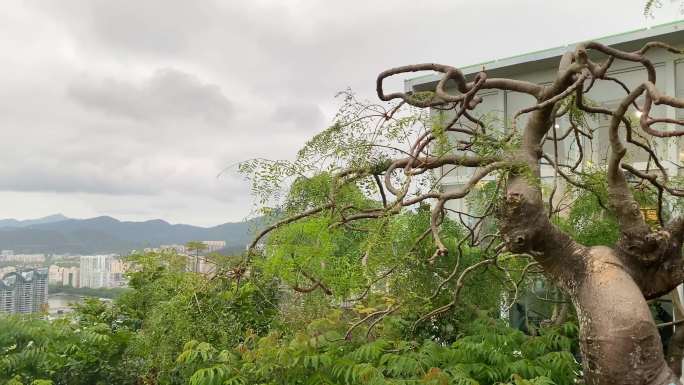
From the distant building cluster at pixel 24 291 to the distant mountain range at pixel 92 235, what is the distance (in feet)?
1.09

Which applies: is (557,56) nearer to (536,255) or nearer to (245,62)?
(245,62)

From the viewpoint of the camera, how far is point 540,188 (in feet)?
9.38

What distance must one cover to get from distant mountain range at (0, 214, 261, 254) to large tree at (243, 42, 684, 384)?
2.89m

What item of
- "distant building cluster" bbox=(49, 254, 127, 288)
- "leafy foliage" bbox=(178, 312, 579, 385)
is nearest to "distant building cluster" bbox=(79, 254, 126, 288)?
"distant building cluster" bbox=(49, 254, 127, 288)

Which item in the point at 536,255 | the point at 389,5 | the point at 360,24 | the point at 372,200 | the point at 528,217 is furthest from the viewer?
the point at 360,24

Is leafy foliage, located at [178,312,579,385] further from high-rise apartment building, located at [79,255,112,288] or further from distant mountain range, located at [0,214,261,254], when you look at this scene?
high-rise apartment building, located at [79,255,112,288]

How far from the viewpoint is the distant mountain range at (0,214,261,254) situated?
Answer: 678 centimetres

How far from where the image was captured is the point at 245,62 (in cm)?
604

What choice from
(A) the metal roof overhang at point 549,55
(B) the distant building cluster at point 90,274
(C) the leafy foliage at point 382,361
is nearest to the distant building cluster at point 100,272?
(B) the distant building cluster at point 90,274

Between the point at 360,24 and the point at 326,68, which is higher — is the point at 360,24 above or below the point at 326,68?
above

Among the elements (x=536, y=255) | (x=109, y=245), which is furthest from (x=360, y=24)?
(x=109, y=245)

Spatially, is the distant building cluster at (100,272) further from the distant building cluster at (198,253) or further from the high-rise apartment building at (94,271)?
the distant building cluster at (198,253)

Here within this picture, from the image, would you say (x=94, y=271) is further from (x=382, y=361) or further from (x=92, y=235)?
(x=382, y=361)

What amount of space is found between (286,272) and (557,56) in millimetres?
5932
